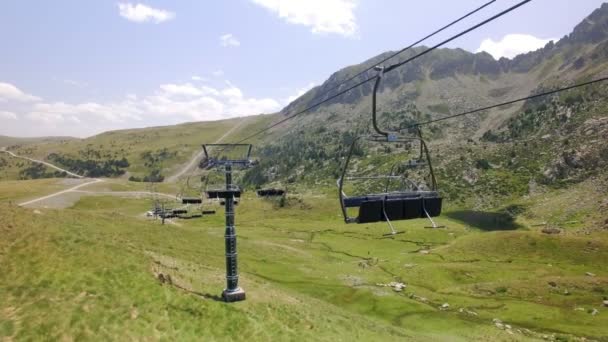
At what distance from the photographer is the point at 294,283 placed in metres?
74.2

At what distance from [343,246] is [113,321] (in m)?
92.0

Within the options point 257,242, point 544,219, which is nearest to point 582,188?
point 544,219

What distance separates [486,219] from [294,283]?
121m

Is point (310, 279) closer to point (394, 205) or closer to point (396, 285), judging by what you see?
point (396, 285)

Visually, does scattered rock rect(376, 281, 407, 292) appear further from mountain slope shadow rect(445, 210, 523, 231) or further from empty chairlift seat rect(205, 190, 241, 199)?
mountain slope shadow rect(445, 210, 523, 231)

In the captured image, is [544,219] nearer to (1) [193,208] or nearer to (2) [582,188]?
(2) [582,188]

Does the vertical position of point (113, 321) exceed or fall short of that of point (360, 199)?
it falls short

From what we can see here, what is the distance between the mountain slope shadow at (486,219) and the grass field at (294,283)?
24.1 metres

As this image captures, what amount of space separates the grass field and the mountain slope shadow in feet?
78.9

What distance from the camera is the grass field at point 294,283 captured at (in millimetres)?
34531

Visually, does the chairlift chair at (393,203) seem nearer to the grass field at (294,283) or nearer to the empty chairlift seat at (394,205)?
the empty chairlift seat at (394,205)

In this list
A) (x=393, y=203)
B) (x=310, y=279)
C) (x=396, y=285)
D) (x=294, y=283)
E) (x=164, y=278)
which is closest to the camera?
(x=393, y=203)

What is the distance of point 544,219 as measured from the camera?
15712 cm

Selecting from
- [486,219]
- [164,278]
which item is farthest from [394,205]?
[486,219]
